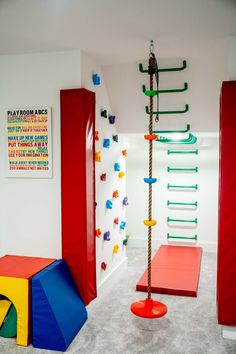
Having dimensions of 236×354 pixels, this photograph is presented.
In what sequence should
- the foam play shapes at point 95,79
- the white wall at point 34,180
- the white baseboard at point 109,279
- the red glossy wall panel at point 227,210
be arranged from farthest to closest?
1. the white baseboard at point 109,279
2. the foam play shapes at point 95,79
3. the white wall at point 34,180
4. the red glossy wall panel at point 227,210

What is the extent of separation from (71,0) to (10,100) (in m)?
1.55

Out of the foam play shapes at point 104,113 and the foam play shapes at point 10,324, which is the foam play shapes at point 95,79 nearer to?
the foam play shapes at point 104,113

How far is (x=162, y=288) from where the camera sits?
4047 millimetres

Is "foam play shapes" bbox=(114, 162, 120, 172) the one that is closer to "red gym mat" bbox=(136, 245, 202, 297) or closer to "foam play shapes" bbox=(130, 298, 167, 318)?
"red gym mat" bbox=(136, 245, 202, 297)

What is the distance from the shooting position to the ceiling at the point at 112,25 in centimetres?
236

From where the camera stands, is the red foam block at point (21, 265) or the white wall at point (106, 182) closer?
the red foam block at point (21, 265)

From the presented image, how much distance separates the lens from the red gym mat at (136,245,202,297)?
405 centimetres

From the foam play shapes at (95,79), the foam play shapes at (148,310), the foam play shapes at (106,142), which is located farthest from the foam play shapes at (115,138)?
the foam play shapes at (148,310)

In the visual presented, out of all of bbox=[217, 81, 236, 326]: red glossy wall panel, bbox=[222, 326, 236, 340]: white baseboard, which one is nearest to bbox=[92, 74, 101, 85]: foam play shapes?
bbox=[217, 81, 236, 326]: red glossy wall panel

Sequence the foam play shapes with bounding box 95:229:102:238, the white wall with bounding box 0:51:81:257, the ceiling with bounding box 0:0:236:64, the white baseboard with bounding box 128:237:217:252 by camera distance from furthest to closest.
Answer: the white baseboard with bounding box 128:237:217:252 → the foam play shapes with bounding box 95:229:102:238 → the white wall with bounding box 0:51:81:257 → the ceiling with bounding box 0:0:236:64

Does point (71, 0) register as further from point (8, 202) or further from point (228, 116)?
point (8, 202)

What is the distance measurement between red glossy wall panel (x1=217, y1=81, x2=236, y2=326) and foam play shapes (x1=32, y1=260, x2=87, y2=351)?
4.33 ft

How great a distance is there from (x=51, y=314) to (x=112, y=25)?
2.37 metres

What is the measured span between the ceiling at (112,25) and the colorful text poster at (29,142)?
0.62 metres
